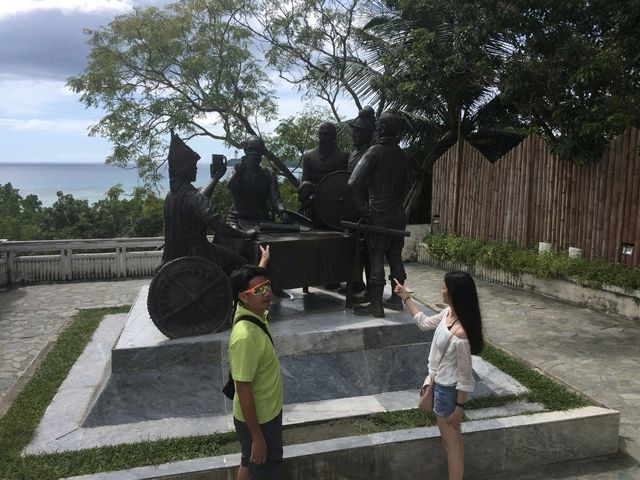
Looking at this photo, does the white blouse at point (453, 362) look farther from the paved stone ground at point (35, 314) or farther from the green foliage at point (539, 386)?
the paved stone ground at point (35, 314)

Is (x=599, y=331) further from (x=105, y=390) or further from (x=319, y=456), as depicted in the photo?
(x=105, y=390)

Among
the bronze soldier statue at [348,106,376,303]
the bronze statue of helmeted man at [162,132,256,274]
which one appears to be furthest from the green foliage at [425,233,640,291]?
the bronze statue of helmeted man at [162,132,256,274]

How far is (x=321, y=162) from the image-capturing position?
638 centimetres

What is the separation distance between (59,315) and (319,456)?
653cm

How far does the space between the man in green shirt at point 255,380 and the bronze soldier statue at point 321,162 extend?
3.43m

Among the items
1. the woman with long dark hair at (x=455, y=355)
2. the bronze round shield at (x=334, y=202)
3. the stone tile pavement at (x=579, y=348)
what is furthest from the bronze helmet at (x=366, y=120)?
→ the woman with long dark hair at (x=455, y=355)

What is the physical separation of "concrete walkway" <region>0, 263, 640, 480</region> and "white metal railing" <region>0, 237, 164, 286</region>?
1.84ft

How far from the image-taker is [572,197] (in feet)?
31.9

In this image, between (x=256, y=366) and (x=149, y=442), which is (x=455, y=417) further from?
(x=149, y=442)

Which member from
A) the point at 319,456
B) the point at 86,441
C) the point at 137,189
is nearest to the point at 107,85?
the point at 137,189

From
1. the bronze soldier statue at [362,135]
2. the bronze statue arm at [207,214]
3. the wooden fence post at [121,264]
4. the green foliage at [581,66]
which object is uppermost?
the green foliage at [581,66]

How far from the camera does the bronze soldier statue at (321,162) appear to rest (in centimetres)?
630

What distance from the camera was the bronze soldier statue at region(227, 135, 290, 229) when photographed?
618 cm

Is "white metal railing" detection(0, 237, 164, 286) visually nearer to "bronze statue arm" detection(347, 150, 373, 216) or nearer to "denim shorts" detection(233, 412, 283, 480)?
"bronze statue arm" detection(347, 150, 373, 216)
